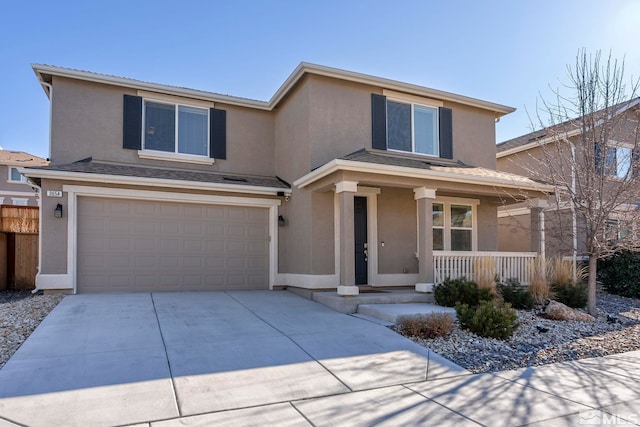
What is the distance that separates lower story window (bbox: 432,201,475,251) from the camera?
12273 millimetres

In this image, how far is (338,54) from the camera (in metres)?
11.8

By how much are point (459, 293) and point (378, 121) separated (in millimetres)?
4850

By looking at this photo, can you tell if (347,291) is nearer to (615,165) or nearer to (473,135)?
(615,165)

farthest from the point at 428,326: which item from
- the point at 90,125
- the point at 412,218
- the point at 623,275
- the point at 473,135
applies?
the point at 623,275

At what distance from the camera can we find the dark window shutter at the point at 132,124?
11.1 metres

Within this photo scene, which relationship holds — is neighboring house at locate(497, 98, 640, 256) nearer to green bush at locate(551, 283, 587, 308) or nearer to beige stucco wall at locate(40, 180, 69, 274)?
green bush at locate(551, 283, 587, 308)

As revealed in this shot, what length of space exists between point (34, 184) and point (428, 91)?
9.94 metres

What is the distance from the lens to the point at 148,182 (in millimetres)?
10398

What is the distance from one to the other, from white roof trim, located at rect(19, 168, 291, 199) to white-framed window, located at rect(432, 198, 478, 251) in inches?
165

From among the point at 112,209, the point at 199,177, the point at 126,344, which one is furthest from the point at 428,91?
the point at 126,344

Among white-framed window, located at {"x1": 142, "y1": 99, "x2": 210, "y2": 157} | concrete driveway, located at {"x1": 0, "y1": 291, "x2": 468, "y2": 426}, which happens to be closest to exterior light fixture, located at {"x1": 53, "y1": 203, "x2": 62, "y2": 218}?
concrete driveway, located at {"x1": 0, "y1": 291, "x2": 468, "y2": 426}

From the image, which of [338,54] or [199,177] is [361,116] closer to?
[338,54]

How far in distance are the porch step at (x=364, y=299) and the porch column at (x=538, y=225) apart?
3519 mm

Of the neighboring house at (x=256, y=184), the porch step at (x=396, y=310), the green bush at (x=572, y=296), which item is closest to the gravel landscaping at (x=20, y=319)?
the neighboring house at (x=256, y=184)
